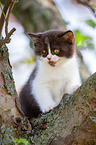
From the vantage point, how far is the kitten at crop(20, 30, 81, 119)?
115 inches

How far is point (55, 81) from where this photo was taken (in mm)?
2998

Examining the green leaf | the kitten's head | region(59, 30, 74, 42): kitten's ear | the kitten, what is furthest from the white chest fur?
the green leaf

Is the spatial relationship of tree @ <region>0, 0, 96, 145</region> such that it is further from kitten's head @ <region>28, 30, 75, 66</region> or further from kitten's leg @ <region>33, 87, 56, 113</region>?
kitten's head @ <region>28, 30, 75, 66</region>

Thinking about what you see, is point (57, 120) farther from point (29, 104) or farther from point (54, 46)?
point (54, 46)

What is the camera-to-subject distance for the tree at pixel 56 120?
1.65m

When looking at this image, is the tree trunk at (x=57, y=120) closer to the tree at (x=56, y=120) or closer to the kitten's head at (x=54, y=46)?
the tree at (x=56, y=120)

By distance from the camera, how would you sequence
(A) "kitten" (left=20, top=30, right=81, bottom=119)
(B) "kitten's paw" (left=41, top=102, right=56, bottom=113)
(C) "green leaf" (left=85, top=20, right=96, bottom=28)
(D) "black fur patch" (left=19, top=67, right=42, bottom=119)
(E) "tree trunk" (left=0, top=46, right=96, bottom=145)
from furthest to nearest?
1. (C) "green leaf" (left=85, top=20, right=96, bottom=28)
2. (A) "kitten" (left=20, top=30, right=81, bottom=119)
3. (D) "black fur patch" (left=19, top=67, right=42, bottom=119)
4. (B) "kitten's paw" (left=41, top=102, right=56, bottom=113)
5. (E) "tree trunk" (left=0, top=46, right=96, bottom=145)

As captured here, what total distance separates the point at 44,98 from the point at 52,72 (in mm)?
438

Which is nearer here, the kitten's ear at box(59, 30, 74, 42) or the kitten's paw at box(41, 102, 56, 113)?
the kitten's paw at box(41, 102, 56, 113)

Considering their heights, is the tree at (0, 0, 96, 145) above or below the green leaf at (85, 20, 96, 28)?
above

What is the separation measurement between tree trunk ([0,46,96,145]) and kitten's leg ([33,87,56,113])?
1.82 ft

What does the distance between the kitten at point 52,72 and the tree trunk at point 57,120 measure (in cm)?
84

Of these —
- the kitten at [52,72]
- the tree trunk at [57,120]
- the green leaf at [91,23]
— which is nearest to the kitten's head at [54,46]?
the kitten at [52,72]

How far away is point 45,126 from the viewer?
1.96m
